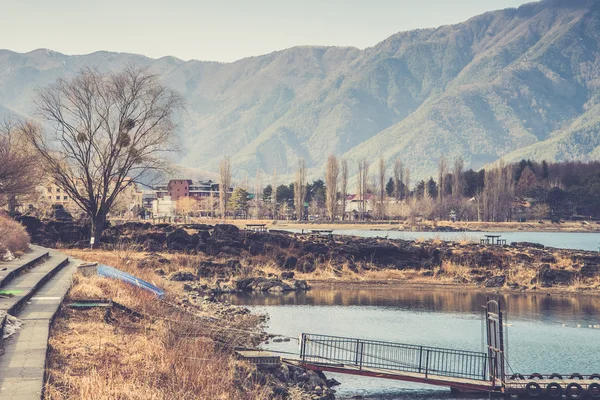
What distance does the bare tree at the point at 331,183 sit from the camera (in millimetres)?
143000

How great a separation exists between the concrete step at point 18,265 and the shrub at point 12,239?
56cm

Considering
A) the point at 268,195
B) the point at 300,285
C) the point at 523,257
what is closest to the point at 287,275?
the point at 300,285

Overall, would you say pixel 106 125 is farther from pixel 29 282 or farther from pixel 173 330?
pixel 173 330

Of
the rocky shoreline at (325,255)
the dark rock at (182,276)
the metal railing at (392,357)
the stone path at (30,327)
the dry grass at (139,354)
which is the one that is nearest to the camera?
the stone path at (30,327)

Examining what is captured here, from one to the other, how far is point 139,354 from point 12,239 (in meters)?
20.2

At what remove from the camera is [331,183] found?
143000mm

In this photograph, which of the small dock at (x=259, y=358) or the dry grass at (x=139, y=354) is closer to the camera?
the dry grass at (x=139, y=354)

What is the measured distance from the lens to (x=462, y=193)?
16250 cm

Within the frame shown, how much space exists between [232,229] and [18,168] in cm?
2686

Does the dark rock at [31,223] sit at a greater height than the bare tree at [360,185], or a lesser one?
lesser

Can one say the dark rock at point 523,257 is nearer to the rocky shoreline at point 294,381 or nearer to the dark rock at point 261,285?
the dark rock at point 261,285

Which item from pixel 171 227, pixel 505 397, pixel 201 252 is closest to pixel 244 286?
pixel 201 252

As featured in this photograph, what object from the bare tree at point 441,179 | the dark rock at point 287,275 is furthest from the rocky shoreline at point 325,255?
the bare tree at point 441,179

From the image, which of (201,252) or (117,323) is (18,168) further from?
(201,252)
